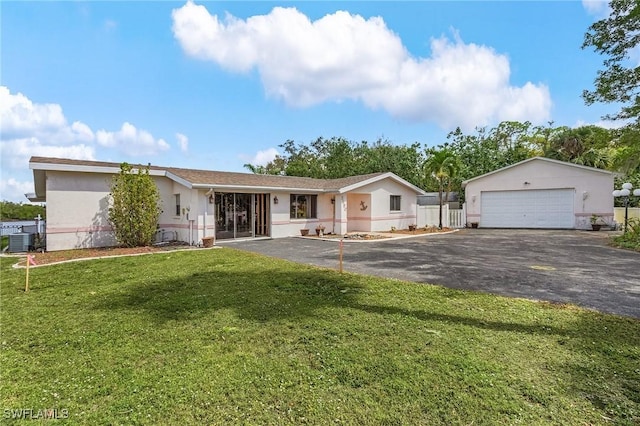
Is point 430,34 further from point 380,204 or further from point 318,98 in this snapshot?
point 380,204

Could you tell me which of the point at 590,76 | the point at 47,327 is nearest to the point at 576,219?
the point at 590,76

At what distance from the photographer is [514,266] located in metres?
9.21

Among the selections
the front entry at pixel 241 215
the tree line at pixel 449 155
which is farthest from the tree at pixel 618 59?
the front entry at pixel 241 215

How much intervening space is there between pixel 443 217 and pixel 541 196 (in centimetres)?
629

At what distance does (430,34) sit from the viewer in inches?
526

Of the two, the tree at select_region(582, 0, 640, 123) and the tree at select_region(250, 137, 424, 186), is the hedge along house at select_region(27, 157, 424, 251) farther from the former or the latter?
the tree at select_region(582, 0, 640, 123)

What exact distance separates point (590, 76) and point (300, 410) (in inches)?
693

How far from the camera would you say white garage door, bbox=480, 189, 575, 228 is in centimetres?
2153

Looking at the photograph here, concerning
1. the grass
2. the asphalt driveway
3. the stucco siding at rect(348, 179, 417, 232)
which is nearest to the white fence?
the stucco siding at rect(348, 179, 417, 232)

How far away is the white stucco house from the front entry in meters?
15.6

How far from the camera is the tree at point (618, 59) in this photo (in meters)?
11.4

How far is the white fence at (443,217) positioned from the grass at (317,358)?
59.0 feet

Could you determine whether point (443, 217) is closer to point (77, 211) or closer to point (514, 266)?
point (514, 266)

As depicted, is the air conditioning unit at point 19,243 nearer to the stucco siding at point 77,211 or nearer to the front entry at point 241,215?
the stucco siding at point 77,211
